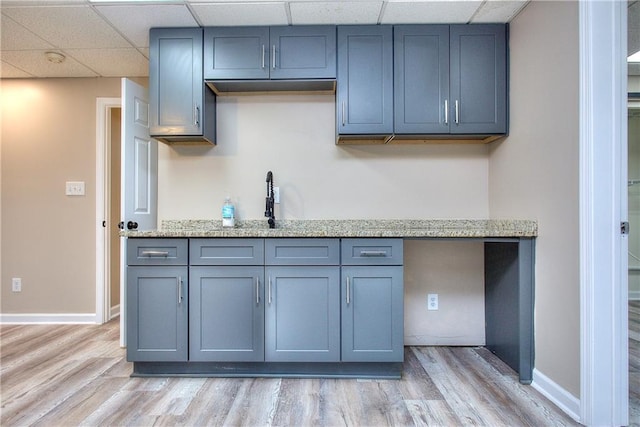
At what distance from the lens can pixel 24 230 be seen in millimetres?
3100

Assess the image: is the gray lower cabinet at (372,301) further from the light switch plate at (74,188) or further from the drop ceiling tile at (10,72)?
the drop ceiling tile at (10,72)

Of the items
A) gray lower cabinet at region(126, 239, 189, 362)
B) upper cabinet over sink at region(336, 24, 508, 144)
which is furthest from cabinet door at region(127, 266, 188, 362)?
upper cabinet over sink at region(336, 24, 508, 144)

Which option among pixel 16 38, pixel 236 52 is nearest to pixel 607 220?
pixel 236 52

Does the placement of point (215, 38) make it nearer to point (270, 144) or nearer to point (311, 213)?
point (270, 144)

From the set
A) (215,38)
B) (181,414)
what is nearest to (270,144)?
(215,38)

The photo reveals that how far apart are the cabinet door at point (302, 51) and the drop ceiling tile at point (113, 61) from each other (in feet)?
3.81

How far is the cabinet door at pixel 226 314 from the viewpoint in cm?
196

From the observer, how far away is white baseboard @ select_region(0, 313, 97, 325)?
307 centimetres

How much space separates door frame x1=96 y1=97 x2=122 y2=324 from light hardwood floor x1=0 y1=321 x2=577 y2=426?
31.3 inches

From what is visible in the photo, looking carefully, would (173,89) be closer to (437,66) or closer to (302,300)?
(302,300)

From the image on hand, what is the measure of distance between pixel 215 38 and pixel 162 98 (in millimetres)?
538

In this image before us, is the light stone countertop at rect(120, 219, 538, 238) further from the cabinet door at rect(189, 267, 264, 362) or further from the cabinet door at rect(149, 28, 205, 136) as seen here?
the cabinet door at rect(149, 28, 205, 136)

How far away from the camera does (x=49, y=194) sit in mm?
3094

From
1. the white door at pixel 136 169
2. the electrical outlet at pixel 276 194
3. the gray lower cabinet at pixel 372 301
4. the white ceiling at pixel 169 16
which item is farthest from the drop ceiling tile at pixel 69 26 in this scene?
the gray lower cabinet at pixel 372 301
